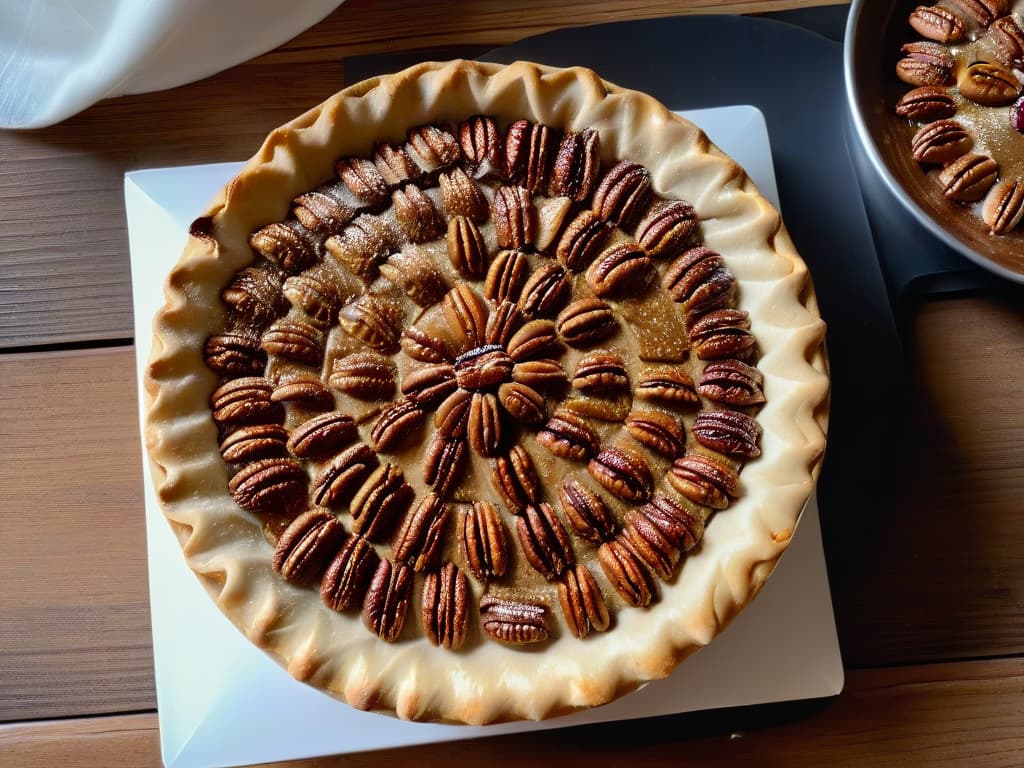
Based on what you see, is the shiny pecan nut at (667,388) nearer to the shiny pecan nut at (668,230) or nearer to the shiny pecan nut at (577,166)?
the shiny pecan nut at (668,230)

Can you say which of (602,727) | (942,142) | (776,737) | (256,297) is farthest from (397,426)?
(942,142)

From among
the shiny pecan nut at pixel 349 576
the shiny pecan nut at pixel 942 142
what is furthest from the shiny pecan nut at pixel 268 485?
the shiny pecan nut at pixel 942 142

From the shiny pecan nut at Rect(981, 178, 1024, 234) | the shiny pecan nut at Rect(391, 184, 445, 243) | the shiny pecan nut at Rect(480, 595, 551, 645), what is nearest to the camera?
the shiny pecan nut at Rect(480, 595, 551, 645)

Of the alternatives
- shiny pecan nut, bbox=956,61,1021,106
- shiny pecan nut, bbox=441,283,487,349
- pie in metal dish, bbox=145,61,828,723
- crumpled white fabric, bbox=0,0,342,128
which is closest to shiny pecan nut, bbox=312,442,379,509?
pie in metal dish, bbox=145,61,828,723

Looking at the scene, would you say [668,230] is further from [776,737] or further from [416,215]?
[776,737]

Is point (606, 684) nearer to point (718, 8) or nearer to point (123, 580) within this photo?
point (123, 580)

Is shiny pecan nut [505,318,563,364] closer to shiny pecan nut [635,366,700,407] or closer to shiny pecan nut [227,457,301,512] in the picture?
shiny pecan nut [635,366,700,407]
